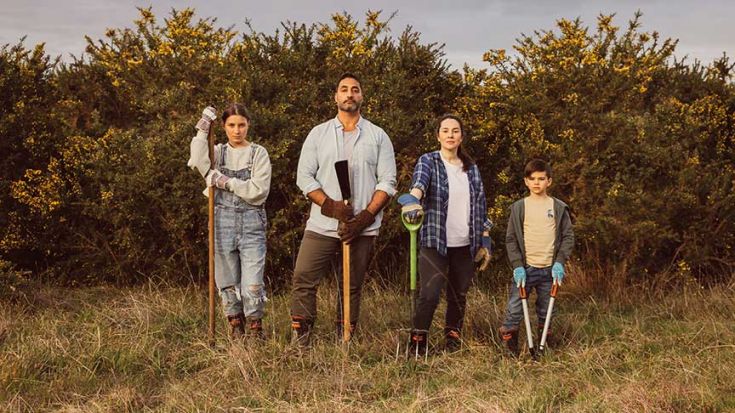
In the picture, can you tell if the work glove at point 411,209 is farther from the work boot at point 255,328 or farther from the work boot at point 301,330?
the work boot at point 255,328

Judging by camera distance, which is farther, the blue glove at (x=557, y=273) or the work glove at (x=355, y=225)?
the blue glove at (x=557, y=273)

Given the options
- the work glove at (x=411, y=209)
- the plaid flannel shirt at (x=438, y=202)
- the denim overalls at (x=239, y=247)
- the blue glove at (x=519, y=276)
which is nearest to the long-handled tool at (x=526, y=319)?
the blue glove at (x=519, y=276)

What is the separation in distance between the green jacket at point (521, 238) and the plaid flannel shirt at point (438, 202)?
21cm

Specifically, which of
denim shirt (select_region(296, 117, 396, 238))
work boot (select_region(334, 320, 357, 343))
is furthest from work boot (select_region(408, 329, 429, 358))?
denim shirt (select_region(296, 117, 396, 238))

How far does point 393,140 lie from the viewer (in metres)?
8.60

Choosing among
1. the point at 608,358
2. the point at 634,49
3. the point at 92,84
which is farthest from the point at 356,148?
the point at 92,84

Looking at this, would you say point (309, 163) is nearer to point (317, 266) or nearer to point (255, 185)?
point (255, 185)

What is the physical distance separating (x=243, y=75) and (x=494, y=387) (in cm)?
481

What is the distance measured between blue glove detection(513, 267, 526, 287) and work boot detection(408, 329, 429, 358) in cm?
72

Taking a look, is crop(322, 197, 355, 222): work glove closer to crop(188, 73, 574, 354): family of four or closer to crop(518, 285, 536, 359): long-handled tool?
crop(188, 73, 574, 354): family of four

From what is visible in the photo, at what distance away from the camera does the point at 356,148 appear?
5.82m

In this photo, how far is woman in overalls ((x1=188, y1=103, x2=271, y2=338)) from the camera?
5.93 metres

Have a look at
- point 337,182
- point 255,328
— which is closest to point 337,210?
point 337,182

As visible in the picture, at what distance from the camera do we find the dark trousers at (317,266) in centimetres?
588
